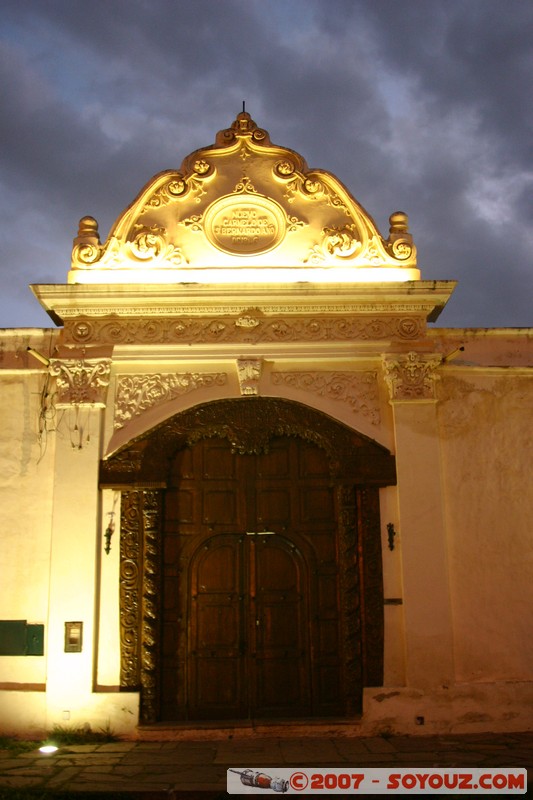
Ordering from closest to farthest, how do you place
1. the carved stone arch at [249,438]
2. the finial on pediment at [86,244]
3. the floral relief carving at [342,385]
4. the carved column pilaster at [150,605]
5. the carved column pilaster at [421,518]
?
the carved column pilaster at [150,605] < the carved column pilaster at [421,518] < the carved stone arch at [249,438] < the floral relief carving at [342,385] < the finial on pediment at [86,244]

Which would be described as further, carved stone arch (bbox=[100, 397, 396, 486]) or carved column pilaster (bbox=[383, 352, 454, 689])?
carved stone arch (bbox=[100, 397, 396, 486])

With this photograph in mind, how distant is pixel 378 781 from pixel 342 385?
398 centimetres

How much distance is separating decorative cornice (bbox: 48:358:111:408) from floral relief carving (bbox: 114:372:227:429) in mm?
194

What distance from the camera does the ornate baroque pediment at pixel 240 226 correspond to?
8.36 meters

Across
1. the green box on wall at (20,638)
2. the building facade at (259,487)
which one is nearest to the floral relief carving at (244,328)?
the building facade at (259,487)

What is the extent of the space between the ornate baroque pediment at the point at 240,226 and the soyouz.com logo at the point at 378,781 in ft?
16.5

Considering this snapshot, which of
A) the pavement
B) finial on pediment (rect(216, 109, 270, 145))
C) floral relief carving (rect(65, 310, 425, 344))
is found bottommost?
the pavement

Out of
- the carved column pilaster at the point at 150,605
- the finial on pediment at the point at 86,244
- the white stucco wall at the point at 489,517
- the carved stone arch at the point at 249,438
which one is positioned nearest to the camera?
the carved column pilaster at the point at 150,605

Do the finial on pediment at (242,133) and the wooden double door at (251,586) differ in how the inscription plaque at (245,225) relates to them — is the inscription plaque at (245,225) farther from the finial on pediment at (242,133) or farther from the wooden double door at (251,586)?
the wooden double door at (251,586)

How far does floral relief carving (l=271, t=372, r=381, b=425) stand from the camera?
317 inches

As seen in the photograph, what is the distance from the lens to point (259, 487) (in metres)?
7.88

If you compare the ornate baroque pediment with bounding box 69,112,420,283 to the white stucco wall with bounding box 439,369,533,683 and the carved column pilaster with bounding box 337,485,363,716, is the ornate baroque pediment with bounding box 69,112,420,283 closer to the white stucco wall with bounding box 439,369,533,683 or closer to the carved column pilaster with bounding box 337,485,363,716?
the white stucco wall with bounding box 439,369,533,683

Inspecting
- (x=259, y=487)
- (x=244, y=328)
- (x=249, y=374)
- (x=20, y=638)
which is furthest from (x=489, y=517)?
(x=20, y=638)

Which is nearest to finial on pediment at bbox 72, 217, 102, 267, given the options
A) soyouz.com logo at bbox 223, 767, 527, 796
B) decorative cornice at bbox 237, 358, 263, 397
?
decorative cornice at bbox 237, 358, 263, 397
